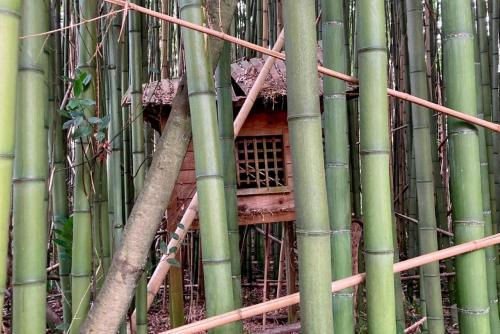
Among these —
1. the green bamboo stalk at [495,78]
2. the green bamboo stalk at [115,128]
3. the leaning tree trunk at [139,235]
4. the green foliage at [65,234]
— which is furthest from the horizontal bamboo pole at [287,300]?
the green bamboo stalk at [495,78]

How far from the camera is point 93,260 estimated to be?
52.6 inches

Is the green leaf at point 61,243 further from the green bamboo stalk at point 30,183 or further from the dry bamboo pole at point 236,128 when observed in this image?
the green bamboo stalk at point 30,183

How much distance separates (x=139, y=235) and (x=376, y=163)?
460mm

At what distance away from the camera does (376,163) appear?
0.99m

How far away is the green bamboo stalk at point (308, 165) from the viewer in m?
0.85

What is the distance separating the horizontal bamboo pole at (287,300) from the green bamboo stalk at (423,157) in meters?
0.68

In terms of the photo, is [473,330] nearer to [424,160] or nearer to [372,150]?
[372,150]

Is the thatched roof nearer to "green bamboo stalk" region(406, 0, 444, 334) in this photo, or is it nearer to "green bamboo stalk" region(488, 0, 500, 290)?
"green bamboo stalk" region(406, 0, 444, 334)

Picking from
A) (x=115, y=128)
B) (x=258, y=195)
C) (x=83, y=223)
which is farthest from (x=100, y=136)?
(x=258, y=195)

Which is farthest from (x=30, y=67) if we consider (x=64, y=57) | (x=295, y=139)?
(x=64, y=57)

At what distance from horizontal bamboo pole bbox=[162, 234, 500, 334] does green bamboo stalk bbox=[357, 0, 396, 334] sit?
0.05 m

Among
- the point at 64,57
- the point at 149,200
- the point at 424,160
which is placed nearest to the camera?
the point at 149,200

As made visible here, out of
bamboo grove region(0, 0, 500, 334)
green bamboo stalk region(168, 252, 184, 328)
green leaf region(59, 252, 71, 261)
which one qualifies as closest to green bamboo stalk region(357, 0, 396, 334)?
bamboo grove region(0, 0, 500, 334)

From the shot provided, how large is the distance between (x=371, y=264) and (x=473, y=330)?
319 millimetres
